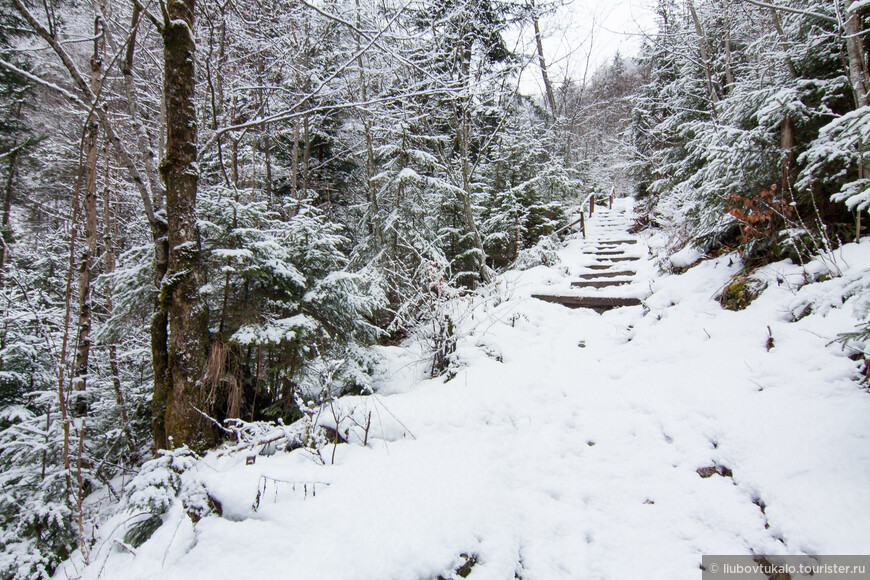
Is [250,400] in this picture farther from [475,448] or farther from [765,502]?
[765,502]

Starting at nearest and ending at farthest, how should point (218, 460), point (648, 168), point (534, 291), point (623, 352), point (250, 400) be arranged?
point (218, 460) < point (250, 400) < point (623, 352) < point (534, 291) < point (648, 168)

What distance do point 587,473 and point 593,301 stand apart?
3.87 metres

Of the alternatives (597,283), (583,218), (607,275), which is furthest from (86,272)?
(583,218)

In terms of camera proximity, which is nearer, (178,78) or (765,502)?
(765,502)

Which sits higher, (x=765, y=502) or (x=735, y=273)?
(x=735, y=273)

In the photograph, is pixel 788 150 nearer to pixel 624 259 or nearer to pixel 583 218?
pixel 624 259

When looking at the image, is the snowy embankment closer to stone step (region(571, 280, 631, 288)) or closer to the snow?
the snow

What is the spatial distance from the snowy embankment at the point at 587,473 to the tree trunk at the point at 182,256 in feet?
1.74

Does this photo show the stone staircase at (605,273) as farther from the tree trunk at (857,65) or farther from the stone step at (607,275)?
the tree trunk at (857,65)

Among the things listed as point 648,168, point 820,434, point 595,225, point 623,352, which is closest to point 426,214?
point 623,352

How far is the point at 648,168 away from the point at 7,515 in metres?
18.6

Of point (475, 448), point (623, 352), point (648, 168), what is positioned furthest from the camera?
point (648, 168)

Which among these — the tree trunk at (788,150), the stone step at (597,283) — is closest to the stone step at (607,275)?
the stone step at (597,283)

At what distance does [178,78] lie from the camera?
9.45 ft
